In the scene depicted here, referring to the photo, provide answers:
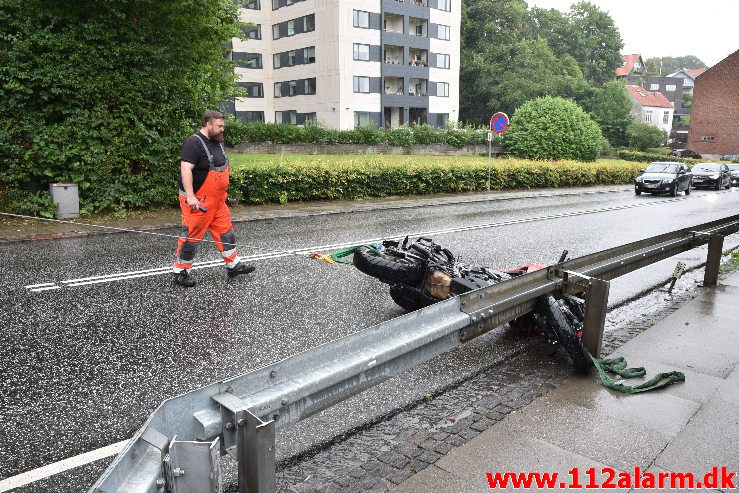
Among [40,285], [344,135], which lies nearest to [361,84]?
[344,135]

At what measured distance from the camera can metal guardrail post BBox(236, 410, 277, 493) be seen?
2180mm

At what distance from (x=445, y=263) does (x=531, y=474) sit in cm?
265

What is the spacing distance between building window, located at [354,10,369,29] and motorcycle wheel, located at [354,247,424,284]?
159 feet

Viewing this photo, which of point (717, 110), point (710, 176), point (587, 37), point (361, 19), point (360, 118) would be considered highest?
point (587, 37)

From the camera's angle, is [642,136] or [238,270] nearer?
[238,270]

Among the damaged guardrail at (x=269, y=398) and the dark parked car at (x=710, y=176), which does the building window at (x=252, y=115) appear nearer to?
the dark parked car at (x=710, y=176)

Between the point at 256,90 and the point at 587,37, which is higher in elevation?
the point at 587,37

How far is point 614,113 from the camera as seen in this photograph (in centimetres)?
7050

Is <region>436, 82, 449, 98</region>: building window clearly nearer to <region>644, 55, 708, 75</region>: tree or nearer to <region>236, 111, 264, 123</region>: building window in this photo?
<region>236, 111, 264, 123</region>: building window

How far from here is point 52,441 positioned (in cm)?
355

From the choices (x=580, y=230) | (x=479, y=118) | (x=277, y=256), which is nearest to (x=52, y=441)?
(x=277, y=256)

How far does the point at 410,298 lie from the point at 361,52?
48.3 metres

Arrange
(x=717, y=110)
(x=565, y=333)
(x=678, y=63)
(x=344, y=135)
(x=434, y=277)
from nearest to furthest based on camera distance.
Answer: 1. (x=565, y=333)
2. (x=434, y=277)
3. (x=344, y=135)
4. (x=717, y=110)
5. (x=678, y=63)

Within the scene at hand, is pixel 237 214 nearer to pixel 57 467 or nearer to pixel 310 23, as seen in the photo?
pixel 57 467
